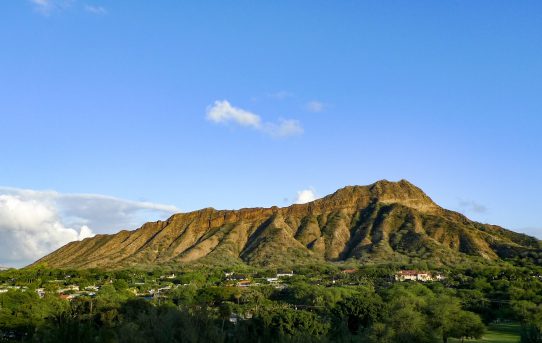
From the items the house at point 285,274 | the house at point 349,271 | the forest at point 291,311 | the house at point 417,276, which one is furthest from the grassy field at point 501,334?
the house at point 285,274

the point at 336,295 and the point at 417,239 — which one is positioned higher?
the point at 417,239

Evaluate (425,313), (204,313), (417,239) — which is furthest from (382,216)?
(204,313)

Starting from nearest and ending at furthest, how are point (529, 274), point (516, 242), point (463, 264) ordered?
point (529, 274), point (463, 264), point (516, 242)

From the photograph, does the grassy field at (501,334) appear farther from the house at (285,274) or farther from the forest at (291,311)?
the house at (285,274)

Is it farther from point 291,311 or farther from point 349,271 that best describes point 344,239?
point 291,311

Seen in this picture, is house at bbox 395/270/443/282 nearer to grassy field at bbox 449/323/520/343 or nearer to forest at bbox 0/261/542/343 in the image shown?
forest at bbox 0/261/542/343

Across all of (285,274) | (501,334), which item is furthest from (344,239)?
(501,334)

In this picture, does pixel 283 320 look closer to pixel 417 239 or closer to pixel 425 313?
A: pixel 425 313
